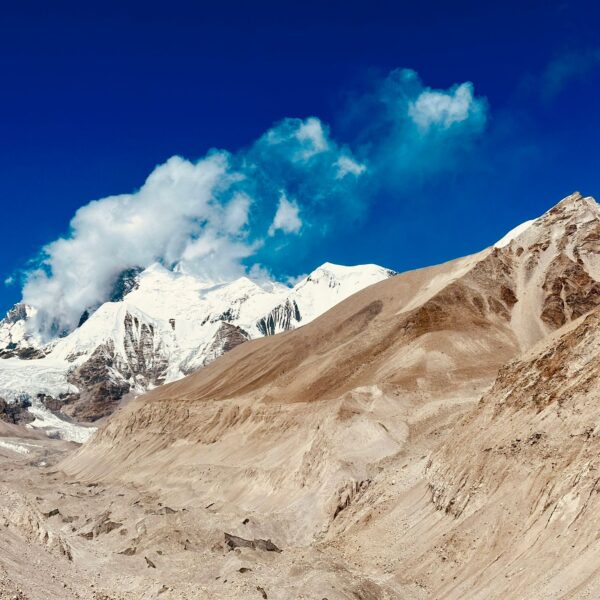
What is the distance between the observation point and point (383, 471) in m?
54.1

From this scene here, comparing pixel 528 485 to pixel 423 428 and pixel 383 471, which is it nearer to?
pixel 383 471

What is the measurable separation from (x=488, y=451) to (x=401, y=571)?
26.9 ft

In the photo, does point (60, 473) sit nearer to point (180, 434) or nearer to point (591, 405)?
point (180, 434)

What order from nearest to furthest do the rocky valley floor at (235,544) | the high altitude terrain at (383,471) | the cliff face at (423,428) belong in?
the rocky valley floor at (235,544) → the high altitude terrain at (383,471) → the cliff face at (423,428)

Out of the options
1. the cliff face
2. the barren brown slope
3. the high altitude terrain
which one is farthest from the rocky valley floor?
the barren brown slope

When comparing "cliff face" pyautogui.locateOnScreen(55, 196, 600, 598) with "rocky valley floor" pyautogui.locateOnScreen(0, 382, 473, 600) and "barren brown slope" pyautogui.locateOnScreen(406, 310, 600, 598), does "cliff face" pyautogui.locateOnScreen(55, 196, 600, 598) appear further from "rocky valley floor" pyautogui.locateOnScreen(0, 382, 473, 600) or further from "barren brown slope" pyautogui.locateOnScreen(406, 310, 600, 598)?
"rocky valley floor" pyautogui.locateOnScreen(0, 382, 473, 600)

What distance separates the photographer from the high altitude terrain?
34531 mm

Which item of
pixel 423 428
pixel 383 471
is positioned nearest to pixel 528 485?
pixel 383 471

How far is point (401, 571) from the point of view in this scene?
38125mm

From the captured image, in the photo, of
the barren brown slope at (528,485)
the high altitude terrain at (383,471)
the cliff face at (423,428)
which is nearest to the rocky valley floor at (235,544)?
the high altitude terrain at (383,471)

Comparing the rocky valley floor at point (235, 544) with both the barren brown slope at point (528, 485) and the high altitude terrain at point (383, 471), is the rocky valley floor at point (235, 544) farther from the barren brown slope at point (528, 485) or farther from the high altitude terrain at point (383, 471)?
the barren brown slope at point (528, 485)

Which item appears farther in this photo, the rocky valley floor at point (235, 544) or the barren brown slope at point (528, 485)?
the rocky valley floor at point (235, 544)

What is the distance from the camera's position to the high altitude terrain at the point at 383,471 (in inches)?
1359

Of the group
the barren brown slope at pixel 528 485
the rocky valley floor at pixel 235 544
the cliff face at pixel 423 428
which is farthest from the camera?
the cliff face at pixel 423 428
